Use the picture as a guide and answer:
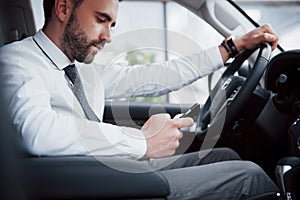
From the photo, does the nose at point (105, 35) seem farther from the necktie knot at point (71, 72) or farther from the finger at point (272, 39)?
the finger at point (272, 39)

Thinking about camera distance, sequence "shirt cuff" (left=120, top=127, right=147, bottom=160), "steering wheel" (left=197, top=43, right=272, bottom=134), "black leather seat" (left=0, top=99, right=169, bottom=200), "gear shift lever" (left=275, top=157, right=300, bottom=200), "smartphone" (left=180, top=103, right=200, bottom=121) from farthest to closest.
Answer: "smartphone" (left=180, top=103, right=200, bottom=121) → "steering wheel" (left=197, top=43, right=272, bottom=134) → "gear shift lever" (left=275, top=157, right=300, bottom=200) → "shirt cuff" (left=120, top=127, right=147, bottom=160) → "black leather seat" (left=0, top=99, right=169, bottom=200)

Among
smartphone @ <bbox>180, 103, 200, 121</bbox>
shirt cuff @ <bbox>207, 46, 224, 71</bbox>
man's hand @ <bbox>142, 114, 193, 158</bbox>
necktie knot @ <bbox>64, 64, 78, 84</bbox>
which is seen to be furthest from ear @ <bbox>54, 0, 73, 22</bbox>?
shirt cuff @ <bbox>207, 46, 224, 71</bbox>

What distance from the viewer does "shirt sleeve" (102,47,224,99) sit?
188 cm

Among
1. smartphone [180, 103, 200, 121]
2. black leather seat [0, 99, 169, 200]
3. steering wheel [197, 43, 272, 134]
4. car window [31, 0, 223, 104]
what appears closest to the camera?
black leather seat [0, 99, 169, 200]

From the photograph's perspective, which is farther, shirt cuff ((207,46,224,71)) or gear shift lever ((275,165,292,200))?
shirt cuff ((207,46,224,71))

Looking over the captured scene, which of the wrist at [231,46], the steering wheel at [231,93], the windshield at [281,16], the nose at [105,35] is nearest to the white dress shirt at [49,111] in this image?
the nose at [105,35]

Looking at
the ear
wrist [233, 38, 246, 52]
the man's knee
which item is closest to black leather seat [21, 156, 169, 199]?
the ear

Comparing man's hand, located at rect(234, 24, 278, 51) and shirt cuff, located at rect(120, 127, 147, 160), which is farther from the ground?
man's hand, located at rect(234, 24, 278, 51)

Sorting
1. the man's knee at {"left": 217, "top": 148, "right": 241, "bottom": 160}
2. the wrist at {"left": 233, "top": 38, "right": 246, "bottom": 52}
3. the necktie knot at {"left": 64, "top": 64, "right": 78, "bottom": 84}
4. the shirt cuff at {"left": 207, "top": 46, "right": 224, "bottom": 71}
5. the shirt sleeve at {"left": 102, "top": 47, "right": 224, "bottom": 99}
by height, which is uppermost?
the necktie knot at {"left": 64, "top": 64, "right": 78, "bottom": 84}

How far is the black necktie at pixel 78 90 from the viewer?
54.7 inches

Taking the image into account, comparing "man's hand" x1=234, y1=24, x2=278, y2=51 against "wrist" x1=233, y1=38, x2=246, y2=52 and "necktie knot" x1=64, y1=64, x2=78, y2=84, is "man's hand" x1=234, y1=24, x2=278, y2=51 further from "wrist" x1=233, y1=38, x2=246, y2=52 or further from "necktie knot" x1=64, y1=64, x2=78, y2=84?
"necktie knot" x1=64, y1=64, x2=78, y2=84

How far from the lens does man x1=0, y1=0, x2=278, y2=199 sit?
1.14 meters

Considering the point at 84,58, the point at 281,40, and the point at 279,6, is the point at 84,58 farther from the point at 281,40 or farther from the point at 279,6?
the point at 279,6

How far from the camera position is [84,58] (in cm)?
143
